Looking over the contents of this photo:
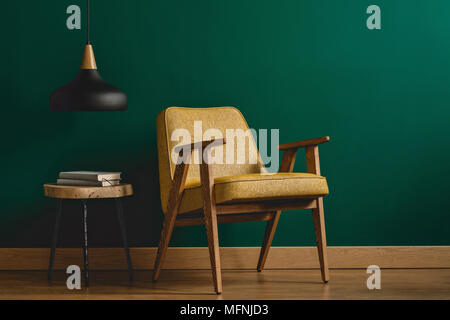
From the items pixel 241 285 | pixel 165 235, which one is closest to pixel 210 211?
pixel 165 235

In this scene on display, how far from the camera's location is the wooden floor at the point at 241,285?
240cm

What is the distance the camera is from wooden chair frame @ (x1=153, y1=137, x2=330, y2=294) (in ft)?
7.70

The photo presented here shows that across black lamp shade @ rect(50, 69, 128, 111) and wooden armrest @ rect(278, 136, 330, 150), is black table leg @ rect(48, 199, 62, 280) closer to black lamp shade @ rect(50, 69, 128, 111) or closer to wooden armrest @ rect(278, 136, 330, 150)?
black lamp shade @ rect(50, 69, 128, 111)

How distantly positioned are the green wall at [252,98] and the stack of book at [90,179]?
405 millimetres

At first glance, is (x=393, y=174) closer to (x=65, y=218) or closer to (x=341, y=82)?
(x=341, y=82)

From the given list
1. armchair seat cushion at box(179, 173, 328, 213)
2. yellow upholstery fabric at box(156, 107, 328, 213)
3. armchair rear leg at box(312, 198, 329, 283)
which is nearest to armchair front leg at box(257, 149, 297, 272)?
yellow upholstery fabric at box(156, 107, 328, 213)

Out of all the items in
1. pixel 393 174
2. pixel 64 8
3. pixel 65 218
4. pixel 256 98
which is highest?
pixel 64 8

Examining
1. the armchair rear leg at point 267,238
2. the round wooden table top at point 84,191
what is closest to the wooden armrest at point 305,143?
the armchair rear leg at point 267,238

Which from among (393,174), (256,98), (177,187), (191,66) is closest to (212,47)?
(191,66)

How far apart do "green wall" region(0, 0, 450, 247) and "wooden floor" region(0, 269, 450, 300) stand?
0.80 ft

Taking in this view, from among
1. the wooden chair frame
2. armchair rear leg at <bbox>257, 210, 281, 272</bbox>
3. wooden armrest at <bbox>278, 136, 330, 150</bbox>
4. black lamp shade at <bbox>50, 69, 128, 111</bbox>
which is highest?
black lamp shade at <bbox>50, 69, 128, 111</bbox>

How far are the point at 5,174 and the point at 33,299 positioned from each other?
3.43 feet

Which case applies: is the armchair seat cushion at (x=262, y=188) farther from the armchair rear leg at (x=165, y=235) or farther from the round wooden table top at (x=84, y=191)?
the round wooden table top at (x=84, y=191)

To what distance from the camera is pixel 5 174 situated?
10.3 ft
